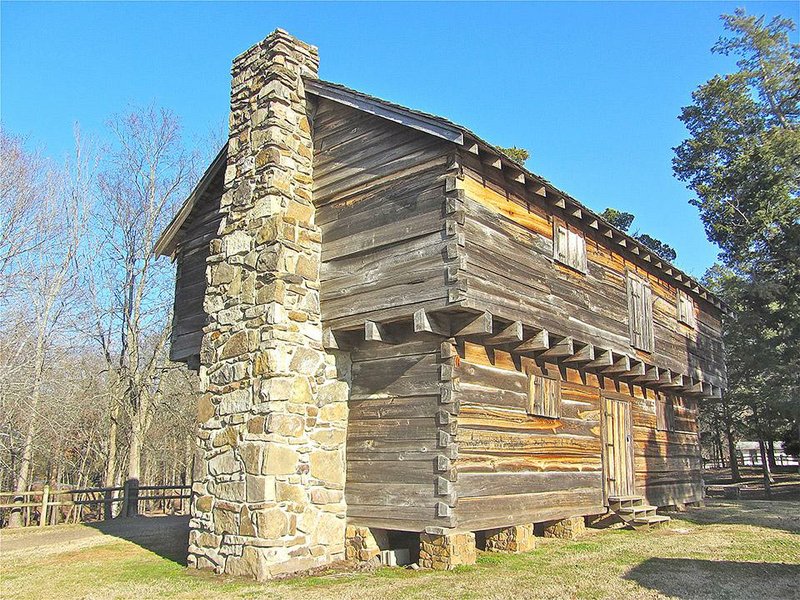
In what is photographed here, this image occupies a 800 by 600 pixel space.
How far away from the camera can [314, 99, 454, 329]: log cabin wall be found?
37.3 feet

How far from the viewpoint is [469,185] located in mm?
11547

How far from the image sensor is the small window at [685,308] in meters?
19.5

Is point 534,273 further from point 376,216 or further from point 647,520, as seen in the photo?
point 647,520

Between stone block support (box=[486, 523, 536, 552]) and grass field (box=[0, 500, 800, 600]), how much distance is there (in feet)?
1.17

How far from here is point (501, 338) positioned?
12.0 m

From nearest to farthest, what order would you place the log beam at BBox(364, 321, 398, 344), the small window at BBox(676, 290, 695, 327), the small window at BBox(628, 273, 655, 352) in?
the log beam at BBox(364, 321, 398, 344)
the small window at BBox(628, 273, 655, 352)
the small window at BBox(676, 290, 695, 327)

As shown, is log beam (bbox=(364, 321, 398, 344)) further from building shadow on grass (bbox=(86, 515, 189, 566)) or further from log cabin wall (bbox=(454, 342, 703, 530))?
building shadow on grass (bbox=(86, 515, 189, 566))

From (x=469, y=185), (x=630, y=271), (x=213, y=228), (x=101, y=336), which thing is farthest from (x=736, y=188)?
(x=101, y=336)

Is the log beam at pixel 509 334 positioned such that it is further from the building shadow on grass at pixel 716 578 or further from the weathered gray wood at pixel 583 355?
the building shadow on grass at pixel 716 578

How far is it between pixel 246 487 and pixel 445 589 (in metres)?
3.87

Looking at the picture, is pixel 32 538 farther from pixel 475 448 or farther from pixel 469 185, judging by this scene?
pixel 469 185

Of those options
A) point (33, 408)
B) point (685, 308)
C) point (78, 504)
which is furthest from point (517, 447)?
point (33, 408)

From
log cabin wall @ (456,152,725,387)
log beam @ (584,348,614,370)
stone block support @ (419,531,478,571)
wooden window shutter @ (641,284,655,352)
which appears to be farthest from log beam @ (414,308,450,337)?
wooden window shutter @ (641,284,655,352)

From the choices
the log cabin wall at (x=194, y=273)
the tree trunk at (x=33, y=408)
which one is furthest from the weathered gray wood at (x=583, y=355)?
the tree trunk at (x=33, y=408)
